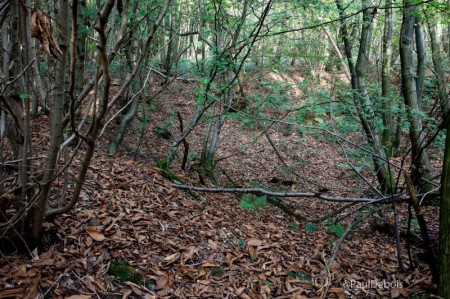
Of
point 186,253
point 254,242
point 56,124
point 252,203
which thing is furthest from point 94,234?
point 252,203

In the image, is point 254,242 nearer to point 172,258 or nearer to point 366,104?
point 172,258

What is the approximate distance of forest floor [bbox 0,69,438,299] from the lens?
233cm

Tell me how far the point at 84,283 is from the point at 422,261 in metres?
3.48

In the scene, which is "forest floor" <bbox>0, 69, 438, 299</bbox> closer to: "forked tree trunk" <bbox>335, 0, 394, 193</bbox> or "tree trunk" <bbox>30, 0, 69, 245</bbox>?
"tree trunk" <bbox>30, 0, 69, 245</bbox>

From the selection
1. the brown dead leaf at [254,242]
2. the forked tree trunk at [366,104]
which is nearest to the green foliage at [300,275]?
the brown dead leaf at [254,242]

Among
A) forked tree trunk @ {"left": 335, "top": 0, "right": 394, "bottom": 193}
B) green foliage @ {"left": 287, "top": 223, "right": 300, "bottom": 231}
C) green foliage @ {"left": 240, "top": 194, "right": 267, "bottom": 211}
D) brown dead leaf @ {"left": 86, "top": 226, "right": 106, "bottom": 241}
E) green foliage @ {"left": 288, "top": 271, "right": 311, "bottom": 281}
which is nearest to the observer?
brown dead leaf @ {"left": 86, "top": 226, "right": 106, "bottom": 241}

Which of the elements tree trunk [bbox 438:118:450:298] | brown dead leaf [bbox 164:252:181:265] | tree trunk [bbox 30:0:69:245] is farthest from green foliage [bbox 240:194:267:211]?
tree trunk [bbox 30:0:69:245]

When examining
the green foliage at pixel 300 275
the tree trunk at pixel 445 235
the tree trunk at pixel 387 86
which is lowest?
the green foliage at pixel 300 275

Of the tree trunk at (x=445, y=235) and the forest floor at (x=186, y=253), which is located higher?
the tree trunk at (x=445, y=235)

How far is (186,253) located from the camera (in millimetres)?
2924

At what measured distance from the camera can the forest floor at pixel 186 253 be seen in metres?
2.33

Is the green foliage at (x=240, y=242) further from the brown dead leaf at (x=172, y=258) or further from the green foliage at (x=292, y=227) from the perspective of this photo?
the green foliage at (x=292, y=227)

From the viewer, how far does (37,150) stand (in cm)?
446

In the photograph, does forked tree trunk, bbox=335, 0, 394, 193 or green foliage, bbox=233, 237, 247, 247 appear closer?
green foliage, bbox=233, 237, 247, 247
